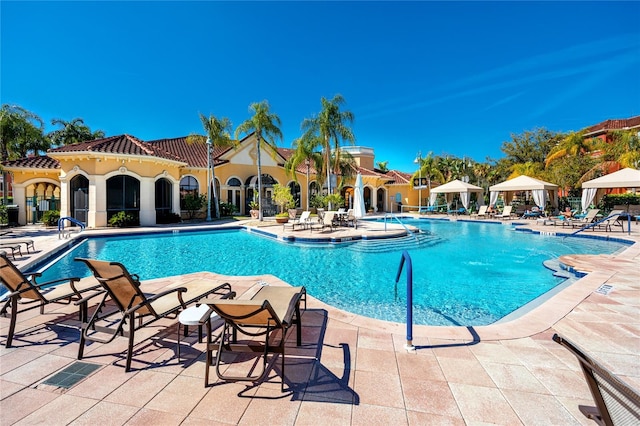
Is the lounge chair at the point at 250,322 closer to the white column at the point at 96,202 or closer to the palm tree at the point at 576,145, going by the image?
the white column at the point at 96,202

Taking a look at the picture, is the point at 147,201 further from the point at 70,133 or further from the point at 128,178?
the point at 70,133

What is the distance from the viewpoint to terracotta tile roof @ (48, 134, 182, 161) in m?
16.4

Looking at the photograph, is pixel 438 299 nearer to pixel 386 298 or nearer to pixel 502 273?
pixel 386 298

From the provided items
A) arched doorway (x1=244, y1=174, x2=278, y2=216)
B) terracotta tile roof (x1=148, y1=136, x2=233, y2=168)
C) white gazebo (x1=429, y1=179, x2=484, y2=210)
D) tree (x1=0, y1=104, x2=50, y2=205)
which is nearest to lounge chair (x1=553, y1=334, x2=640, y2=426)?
arched doorway (x1=244, y1=174, x2=278, y2=216)

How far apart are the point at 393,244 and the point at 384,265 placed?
11.6 feet

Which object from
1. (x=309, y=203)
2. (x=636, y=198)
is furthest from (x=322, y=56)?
(x=636, y=198)

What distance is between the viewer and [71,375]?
2.83 m

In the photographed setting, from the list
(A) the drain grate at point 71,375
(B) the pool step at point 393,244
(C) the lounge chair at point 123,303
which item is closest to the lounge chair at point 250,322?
(C) the lounge chair at point 123,303

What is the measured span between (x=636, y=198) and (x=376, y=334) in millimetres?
31622

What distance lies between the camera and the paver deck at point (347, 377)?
232 centimetres

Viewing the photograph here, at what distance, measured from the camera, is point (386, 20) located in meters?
17.4

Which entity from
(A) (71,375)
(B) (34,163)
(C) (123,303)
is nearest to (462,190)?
(C) (123,303)

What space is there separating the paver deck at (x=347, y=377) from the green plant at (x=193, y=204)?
17950 mm

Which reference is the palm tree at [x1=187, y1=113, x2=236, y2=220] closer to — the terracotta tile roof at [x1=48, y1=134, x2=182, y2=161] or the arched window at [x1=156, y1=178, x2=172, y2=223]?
the arched window at [x1=156, y1=178, x2=172, y2=223]
